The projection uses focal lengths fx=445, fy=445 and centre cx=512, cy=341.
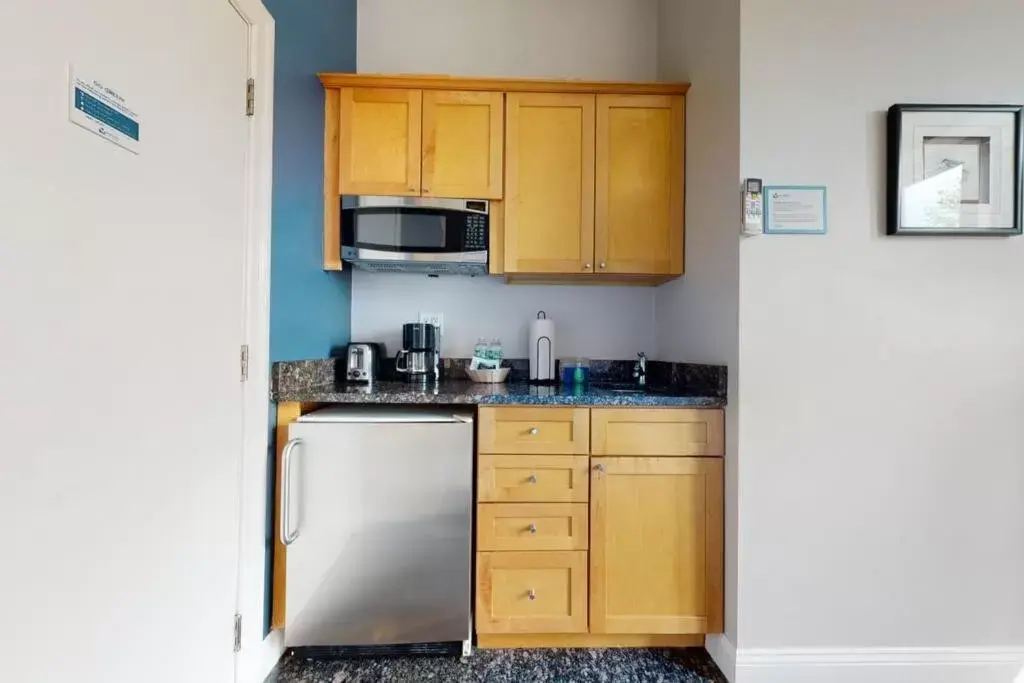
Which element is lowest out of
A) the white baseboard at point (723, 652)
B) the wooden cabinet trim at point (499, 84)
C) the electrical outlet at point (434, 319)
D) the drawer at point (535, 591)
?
the white baseboard at point (723, 652)

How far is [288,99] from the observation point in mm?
1663

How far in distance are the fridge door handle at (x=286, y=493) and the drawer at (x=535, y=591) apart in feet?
2.16

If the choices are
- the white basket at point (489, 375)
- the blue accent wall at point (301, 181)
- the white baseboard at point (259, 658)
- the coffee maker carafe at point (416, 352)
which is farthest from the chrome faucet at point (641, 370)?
the white baseboard at point (259, 658)

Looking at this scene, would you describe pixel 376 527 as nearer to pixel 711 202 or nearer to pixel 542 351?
pixel 542 351

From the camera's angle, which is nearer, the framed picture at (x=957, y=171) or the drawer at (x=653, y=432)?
the framed picture at (x=957, y=171)

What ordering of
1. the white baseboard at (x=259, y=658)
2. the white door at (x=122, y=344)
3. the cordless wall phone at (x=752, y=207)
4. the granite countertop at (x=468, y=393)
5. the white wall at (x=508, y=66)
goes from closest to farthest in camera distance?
the white door at (x=122, y=344) → the white baseboard at (x=259, y=658) → the cordless wall phone at (x=752, y=207) → the granite countertop at (x=468, y=393) → the white wall at (x=508, y=66)

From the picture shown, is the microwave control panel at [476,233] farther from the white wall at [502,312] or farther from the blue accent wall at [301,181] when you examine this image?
the blue accent wall at [301,181]

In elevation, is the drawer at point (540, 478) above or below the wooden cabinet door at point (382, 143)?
below

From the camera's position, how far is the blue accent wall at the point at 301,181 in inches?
62.7

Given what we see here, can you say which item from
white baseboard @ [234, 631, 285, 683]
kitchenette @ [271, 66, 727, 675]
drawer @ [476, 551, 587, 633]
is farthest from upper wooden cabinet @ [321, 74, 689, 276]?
white baseboard @ [234, 631, 285, 683]

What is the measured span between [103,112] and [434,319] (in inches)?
61.0

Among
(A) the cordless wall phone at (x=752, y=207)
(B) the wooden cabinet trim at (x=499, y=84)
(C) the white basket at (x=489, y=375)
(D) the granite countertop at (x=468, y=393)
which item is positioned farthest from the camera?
(C) the white basket at (x=489, y=375)

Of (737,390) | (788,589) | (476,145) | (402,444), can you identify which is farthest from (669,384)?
(476,145)

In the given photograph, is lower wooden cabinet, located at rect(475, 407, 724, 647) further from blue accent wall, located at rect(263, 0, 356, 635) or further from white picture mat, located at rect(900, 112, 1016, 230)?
white picture mat, located at rect(900, 112, 1016, 230)
